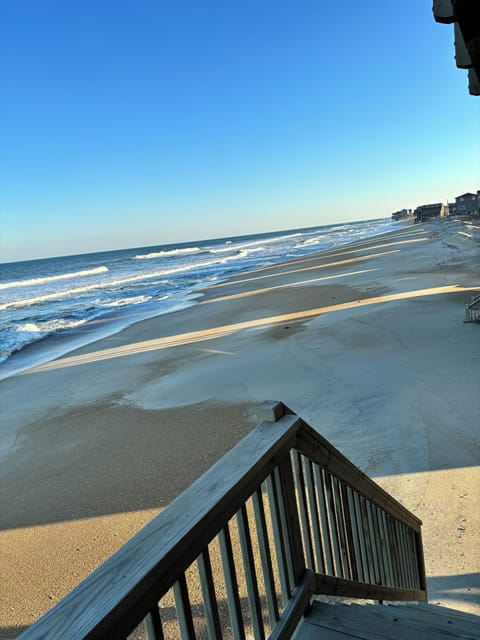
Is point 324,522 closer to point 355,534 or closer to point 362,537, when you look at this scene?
point 355,534

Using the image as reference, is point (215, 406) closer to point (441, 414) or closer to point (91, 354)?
point (441, 414)

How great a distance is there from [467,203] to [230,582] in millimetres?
79228

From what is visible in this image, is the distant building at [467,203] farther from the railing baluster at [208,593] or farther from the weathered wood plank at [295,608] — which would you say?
the railing baluster at [208,593]

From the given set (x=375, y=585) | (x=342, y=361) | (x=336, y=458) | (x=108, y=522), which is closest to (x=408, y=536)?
(x=375, y=585)

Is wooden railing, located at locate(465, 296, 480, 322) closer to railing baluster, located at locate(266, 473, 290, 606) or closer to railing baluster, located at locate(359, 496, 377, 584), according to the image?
railing baluster, located at locate(359, 496, 377, 584)

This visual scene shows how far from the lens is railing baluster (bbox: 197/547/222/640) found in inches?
50.1

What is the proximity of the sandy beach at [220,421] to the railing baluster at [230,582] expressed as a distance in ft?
9.77

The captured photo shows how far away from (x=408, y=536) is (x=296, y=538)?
2.11 metres

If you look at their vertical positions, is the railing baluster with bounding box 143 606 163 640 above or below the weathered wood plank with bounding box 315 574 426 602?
above

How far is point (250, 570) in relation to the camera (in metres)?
1.56

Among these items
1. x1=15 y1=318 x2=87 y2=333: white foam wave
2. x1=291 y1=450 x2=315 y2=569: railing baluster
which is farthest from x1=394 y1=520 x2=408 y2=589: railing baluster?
x1=15 y1=318 x2=87 y2=333: white foam wave

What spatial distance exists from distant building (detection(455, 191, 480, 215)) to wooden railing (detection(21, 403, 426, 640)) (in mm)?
72799

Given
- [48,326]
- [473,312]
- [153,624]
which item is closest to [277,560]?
[153,624]

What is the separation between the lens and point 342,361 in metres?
9.76
